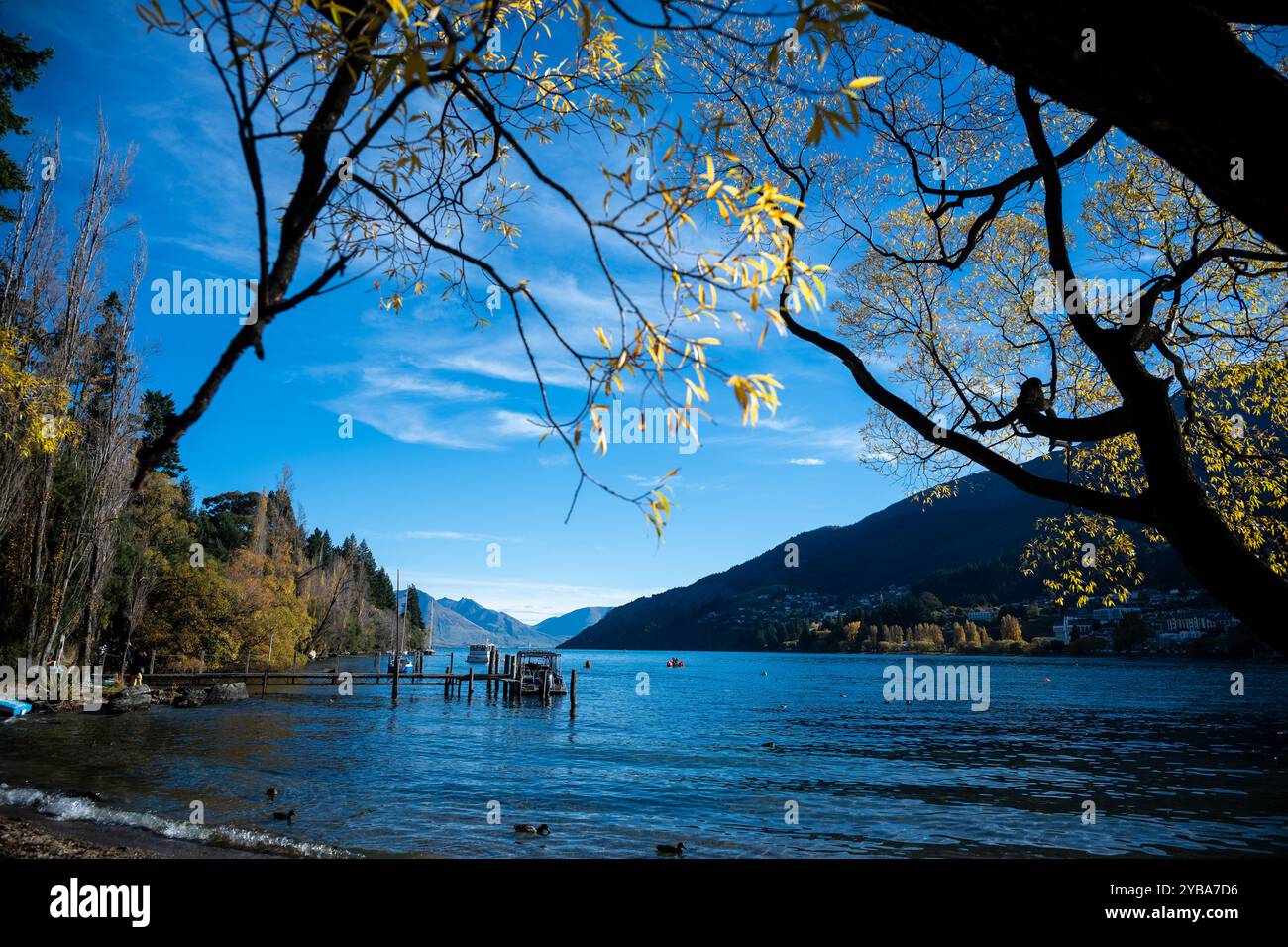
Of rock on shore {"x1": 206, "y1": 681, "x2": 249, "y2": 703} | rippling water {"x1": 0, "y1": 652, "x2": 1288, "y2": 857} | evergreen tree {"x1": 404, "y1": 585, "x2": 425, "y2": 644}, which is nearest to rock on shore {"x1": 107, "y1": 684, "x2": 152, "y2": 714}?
rippling water {"x1": 0, "y1": 652, "x2": 1288, "y2": 857}

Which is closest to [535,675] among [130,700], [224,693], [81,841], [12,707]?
[224,693]

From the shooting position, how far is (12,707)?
26281 millimetres

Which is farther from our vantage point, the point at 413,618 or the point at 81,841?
the point at 413,618

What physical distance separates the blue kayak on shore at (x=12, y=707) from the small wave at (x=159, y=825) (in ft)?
41.6

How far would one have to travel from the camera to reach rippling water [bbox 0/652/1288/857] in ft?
53.0

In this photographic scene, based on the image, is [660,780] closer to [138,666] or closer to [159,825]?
[159,825]

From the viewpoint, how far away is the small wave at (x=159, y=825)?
1325 cm

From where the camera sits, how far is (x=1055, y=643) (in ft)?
451

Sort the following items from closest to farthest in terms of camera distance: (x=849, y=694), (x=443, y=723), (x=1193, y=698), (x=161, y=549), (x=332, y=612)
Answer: (x=443, y=723) → (x=161, y=549) → (x=1193, y=698) → (x=849, y=694) → (x=332, y=612)

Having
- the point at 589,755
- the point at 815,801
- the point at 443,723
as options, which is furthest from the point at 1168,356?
the point at 443,723

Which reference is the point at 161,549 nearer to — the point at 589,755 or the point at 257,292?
the point at 589,755

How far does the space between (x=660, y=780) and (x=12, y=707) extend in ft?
79.0

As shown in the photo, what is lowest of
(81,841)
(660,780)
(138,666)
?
(660,780)
